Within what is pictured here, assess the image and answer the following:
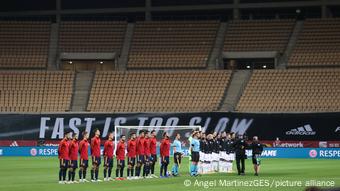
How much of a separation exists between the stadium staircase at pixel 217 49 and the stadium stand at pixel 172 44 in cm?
38

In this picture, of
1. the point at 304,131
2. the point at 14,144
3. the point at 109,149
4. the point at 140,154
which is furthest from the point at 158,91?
the point at 109,149

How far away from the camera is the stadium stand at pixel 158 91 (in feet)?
219

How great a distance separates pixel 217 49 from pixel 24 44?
713 inches

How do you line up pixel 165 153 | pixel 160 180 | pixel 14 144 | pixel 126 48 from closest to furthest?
pixel 160 180, pixel 165 153, pixel 14 144, pixel 126 48

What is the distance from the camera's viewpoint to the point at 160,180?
36.1 metres

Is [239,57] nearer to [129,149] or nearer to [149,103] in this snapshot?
[149,103]

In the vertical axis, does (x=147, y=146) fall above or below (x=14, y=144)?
below

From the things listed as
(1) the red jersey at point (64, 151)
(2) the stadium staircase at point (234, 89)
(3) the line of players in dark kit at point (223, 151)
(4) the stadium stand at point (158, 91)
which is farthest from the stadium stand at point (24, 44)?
(1) the red jersey at point (64, 151)

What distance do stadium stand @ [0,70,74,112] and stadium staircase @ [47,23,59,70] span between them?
1.61 meters

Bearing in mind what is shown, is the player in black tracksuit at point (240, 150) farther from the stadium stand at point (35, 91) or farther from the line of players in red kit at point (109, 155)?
the stadium stand at point (35, 91)

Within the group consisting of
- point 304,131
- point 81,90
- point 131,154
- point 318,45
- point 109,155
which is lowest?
point 109,155

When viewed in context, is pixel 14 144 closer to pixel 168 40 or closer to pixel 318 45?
pixel 168 40

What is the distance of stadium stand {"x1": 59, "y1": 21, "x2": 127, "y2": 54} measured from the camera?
7444 cm

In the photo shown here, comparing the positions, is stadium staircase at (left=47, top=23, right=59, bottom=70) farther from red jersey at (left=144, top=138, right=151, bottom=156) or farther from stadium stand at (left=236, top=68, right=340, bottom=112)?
red jersey at (left=144, top=138, right=151, bottom=156)
